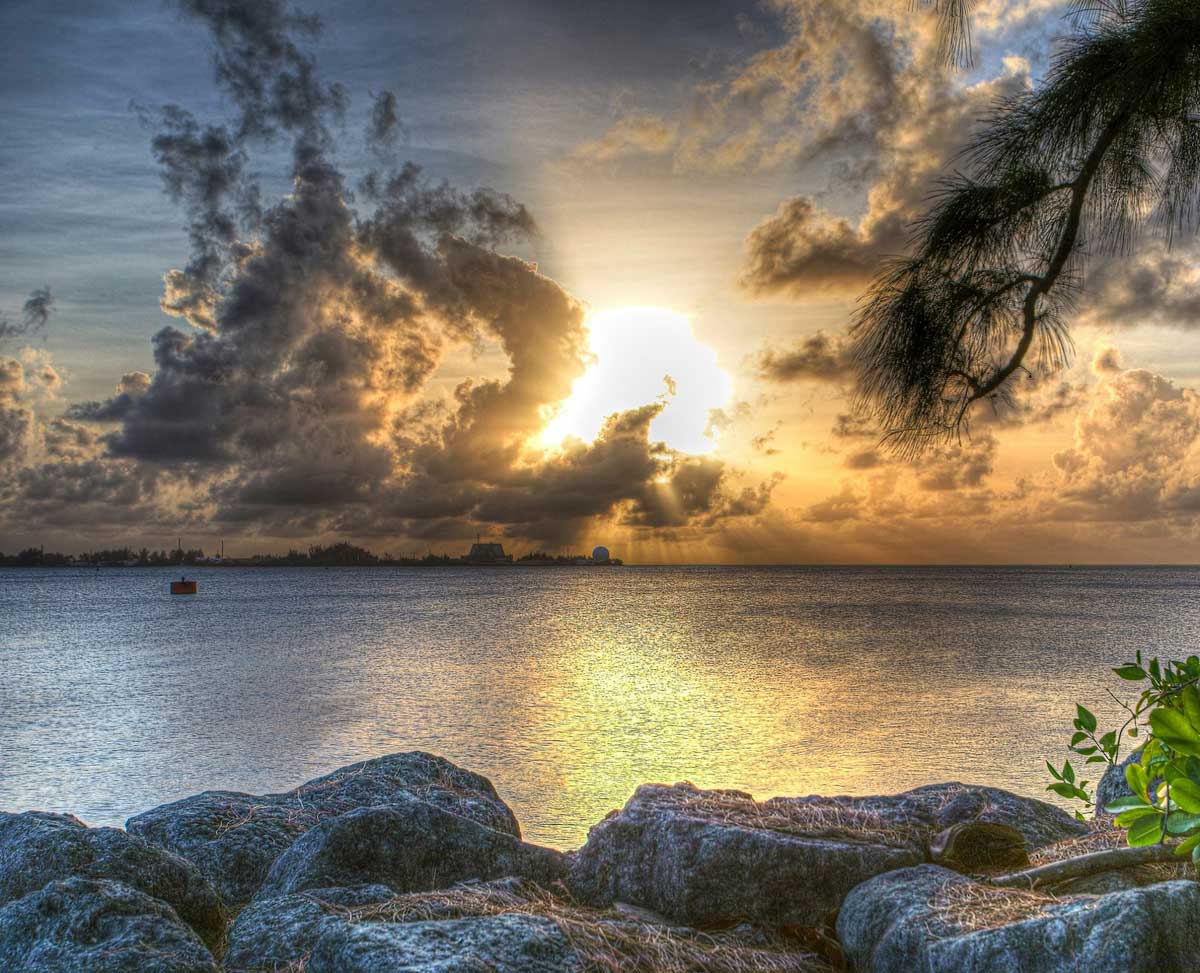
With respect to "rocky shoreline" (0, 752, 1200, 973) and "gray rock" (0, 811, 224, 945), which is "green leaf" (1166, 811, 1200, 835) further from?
"gray rock" (0, 811, 224, 945)

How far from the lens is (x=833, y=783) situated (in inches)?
552

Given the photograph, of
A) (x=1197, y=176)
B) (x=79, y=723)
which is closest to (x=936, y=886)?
(x=1197, y=176)

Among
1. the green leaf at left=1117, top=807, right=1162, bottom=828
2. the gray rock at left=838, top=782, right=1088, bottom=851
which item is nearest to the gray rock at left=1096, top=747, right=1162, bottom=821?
the gray rock at left=838, top=782, right=1088, bottom=851

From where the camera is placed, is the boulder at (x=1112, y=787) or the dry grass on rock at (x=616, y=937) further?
the boulder at (x=1112, y=787)

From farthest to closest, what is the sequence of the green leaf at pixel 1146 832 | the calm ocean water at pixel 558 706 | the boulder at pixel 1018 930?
1. the calm ocean water at pixel 558 706
2. the boulder at pixel 1018 930
3. the green leaf at pixel 1146 832

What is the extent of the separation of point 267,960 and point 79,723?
20569 mm

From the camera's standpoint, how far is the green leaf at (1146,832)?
7.52 feet

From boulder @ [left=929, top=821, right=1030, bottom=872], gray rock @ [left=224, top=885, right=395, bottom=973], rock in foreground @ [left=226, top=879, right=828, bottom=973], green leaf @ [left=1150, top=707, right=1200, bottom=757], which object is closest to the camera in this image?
green leaf @ [left=1150, top=707, right=1200, bottom=757]

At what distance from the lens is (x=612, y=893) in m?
4.81

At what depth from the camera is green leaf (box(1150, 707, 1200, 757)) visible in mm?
2049

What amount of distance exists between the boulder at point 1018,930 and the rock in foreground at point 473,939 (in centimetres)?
45

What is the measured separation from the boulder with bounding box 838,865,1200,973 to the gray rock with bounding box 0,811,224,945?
3496 millimetres

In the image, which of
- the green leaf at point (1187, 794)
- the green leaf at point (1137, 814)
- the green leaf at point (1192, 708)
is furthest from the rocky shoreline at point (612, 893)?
the green leaf at point (1192, 708)

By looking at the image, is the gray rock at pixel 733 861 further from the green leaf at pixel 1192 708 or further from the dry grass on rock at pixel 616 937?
the green leaf at pixel 1192 708
